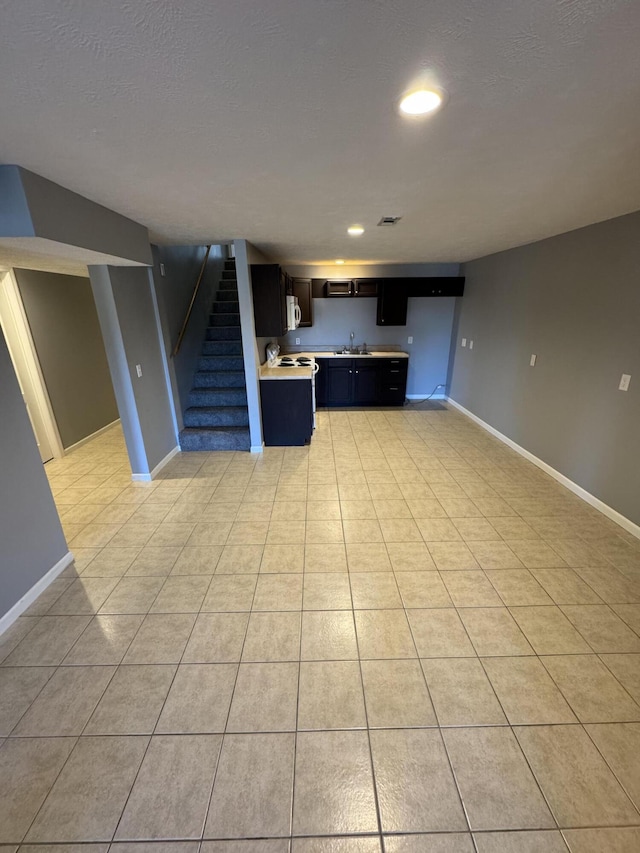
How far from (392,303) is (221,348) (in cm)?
284

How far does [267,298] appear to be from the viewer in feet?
12.4

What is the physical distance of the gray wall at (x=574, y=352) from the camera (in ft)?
8.36

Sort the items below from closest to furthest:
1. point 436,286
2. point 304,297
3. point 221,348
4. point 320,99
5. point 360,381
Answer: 1. point 320,99
2. point 221,348
3. point 436,286
4. point 304,297
5. point 360,381

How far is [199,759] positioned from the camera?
51.0 inches

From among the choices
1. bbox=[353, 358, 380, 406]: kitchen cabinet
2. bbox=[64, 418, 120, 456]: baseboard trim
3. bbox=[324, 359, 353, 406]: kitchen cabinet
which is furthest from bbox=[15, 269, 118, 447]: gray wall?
bbox=[353, 358, 380, 406]: kitchen cabinet

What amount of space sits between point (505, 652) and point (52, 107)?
114 inches

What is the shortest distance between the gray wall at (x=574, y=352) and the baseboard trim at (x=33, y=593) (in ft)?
13.4

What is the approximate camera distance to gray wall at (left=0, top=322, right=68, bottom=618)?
73.7 inches

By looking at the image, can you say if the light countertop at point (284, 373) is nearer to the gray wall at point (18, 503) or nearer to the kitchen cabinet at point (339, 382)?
the kitchen cabinet at point (339, 382)

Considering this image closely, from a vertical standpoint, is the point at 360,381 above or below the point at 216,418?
above

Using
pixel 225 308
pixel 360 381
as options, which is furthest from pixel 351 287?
pixel 225 308

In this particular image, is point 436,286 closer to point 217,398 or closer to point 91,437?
point 217,398

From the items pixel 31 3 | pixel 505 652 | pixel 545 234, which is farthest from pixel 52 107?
pixel 545 234

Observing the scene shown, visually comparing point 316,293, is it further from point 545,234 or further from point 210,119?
point 210,119
